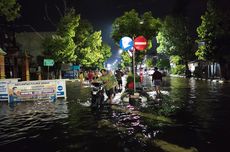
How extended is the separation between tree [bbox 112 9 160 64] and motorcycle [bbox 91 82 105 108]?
45.7 meters

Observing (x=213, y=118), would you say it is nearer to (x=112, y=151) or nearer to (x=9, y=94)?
(x=112, y=151)

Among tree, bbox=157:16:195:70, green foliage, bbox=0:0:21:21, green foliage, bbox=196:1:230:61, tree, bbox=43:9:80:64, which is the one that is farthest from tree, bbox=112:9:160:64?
green foliage, bbox=0:0:21:21

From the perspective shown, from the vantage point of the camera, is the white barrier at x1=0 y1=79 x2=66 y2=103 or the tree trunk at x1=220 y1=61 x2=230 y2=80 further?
the tree trunk at x1=220 y1=61 x2=230 y2=80

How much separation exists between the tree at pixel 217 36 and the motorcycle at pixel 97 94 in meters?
27.0

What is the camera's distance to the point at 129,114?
12422 millimetres

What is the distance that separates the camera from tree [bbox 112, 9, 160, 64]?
59906 mm

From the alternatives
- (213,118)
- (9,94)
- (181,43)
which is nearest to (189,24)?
(181,43)

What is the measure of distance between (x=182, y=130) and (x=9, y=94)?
497 inches

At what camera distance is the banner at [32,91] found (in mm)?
18672

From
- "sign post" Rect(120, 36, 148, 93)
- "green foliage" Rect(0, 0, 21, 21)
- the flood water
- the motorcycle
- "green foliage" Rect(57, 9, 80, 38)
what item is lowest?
the flood water

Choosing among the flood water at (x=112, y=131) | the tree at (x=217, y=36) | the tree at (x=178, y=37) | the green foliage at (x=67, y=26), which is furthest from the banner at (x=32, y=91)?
the tree at (x=178, y=37)

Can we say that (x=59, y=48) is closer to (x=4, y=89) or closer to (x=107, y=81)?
(x=4, y=89)

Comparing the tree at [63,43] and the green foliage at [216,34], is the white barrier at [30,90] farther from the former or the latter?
the tree at [63,43]

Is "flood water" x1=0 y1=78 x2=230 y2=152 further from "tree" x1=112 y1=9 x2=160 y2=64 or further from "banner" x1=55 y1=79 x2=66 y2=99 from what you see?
"tree" x1=112 y1=9 x2=160 y2=64
